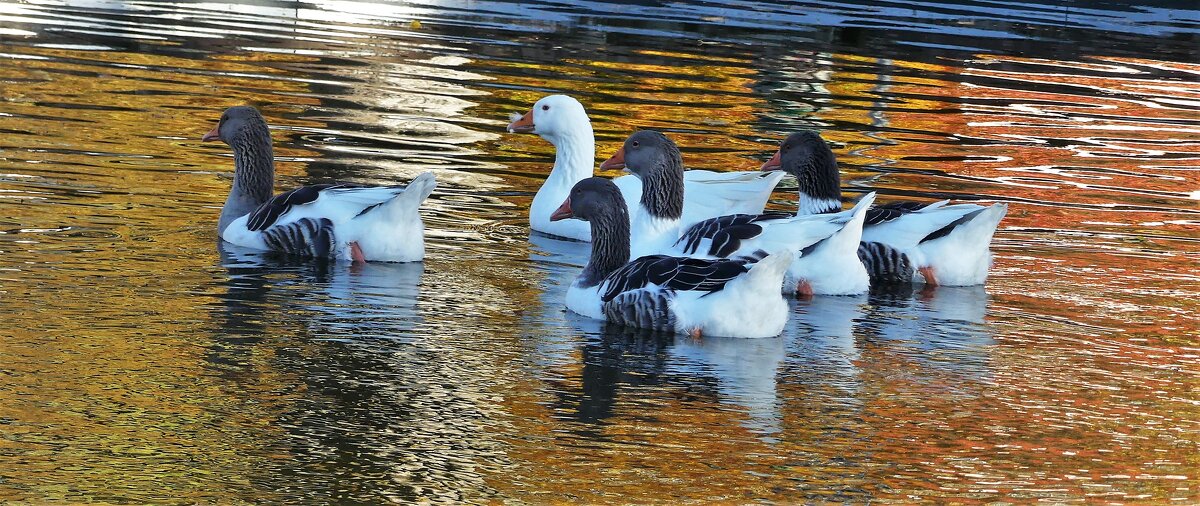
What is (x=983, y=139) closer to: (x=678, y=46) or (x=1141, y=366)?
(x=678, y=46)

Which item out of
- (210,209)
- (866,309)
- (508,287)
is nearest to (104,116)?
(210,209)

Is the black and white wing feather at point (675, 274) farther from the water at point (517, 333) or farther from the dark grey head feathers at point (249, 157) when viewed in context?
the dark grey head feathers at point (249, 157)

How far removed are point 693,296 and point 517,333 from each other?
99 cm

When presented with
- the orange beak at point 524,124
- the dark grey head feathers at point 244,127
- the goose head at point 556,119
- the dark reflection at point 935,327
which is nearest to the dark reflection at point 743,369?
the dark reflection at point 935,327

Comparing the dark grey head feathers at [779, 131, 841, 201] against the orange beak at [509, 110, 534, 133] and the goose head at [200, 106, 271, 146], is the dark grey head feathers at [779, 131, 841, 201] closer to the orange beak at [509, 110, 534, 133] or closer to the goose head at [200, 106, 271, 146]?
the orange beak at [509, 110, 534, 133]

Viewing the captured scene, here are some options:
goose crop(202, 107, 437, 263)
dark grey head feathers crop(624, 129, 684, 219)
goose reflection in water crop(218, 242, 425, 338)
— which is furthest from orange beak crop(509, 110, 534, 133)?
goose reflection in water crop(218, 242, 425, 338)

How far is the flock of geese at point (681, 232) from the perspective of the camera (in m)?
9.59

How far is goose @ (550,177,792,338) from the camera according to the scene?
938 cm

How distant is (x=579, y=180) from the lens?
12742mm

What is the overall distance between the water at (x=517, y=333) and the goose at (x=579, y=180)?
34cm

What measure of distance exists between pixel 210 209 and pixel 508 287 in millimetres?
3239

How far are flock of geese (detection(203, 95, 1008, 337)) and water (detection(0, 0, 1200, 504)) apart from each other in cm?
22

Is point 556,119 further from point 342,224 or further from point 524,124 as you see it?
point 342,224

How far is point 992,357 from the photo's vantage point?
931 cm
